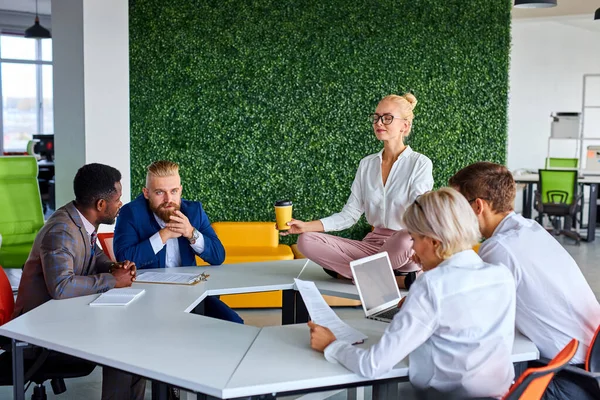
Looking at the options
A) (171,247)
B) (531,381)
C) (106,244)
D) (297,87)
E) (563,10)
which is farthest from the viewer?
(563,10)

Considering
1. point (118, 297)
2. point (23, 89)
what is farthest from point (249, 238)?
point (23, 89)

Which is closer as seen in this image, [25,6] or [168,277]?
[168,277]

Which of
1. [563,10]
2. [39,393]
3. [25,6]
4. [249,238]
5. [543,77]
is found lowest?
[39,393]

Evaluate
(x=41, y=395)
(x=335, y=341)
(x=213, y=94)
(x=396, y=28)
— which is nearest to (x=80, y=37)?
(x=213, y=94)

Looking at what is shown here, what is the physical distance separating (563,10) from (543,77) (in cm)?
167

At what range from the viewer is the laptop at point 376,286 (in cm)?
273

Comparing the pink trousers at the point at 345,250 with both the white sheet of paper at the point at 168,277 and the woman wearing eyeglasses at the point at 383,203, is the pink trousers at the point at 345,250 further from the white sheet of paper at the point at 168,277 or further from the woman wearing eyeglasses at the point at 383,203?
the white sheet of paper at the point at 168,277

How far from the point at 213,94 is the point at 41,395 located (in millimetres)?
3513

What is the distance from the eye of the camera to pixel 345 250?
131 inches

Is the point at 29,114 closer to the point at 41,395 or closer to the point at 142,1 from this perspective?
the point at 142,1

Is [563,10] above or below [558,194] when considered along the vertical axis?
above

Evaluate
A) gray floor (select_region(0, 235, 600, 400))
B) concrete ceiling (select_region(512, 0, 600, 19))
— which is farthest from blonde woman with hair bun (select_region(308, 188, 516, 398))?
concrete ceiling (select_region(512, 0, 600, 19))

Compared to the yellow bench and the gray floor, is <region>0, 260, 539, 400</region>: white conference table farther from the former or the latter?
the yellow bench

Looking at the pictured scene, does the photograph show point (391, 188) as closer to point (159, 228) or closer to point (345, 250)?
point (345, 250)
